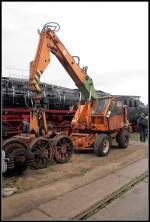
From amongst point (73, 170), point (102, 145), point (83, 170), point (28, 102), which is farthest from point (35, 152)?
point (28, 102)

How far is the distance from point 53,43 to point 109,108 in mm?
3286

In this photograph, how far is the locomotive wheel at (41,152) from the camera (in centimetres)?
795

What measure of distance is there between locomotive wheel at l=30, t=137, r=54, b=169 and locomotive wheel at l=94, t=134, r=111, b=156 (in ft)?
7.42

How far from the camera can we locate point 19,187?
6176 millimetres

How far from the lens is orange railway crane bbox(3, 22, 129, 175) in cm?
811

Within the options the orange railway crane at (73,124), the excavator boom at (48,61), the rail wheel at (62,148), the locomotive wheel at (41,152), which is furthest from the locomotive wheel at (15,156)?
the excavator boom at (48,61)

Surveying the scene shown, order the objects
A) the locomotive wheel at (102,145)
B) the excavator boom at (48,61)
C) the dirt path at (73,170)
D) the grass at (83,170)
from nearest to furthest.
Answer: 1. the dirt path at (73,170)
2. the grass at (83,170)
3. the excavator boom at (48,61)
4. the locomotive wheel at (102,145)

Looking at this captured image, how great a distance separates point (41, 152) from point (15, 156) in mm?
1348

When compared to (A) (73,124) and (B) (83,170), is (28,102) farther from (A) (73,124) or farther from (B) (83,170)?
(B) (83,170)

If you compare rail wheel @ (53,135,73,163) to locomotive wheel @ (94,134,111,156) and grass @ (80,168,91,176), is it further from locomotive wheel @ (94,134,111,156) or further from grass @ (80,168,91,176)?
locomotive wheel @ (94,134,111,156)

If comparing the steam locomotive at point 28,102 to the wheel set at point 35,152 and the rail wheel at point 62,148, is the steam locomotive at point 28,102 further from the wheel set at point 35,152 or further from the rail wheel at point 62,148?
the wheel set at point 35,152

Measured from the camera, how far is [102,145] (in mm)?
10266

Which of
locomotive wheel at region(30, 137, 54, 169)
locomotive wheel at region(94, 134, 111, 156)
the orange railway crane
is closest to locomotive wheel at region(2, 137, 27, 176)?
the orange railway crane

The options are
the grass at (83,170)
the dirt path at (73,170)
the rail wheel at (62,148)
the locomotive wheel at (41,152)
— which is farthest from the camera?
the rail wheel at (62,148)
